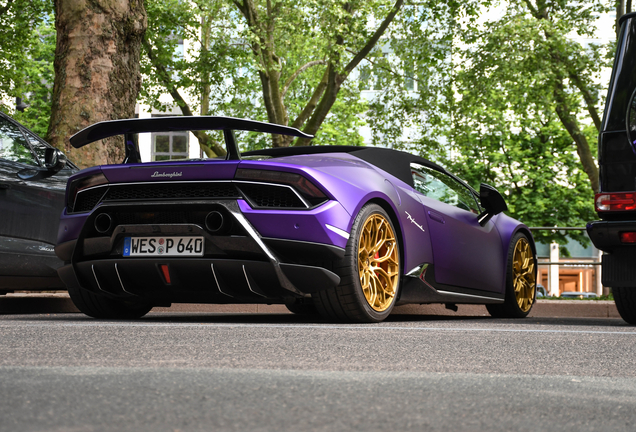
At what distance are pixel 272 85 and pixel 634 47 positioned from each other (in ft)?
51.0

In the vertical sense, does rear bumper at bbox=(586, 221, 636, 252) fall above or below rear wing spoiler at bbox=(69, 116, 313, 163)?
below

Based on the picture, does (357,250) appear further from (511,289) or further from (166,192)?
(511,289)

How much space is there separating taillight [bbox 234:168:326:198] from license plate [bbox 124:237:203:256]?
1.73 feet

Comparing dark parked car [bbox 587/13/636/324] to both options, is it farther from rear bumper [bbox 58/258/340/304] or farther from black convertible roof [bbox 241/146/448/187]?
rear bumper [bbox 58/258/340/304]

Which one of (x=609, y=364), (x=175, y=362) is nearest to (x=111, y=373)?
(x=175, y=362)

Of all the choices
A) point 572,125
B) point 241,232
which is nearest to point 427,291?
point 241,232

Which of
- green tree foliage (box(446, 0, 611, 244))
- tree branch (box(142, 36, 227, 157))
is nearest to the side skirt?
green tree foliage (box(446, 0, 611, 244))

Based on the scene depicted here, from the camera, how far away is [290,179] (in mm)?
5398

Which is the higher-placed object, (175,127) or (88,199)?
(175,127)

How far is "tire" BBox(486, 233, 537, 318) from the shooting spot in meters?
7.80

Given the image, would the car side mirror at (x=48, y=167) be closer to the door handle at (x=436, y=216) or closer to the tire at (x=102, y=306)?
the tire at (x=102, y=306)

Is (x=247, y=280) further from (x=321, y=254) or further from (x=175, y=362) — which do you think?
(x=175, y=362)

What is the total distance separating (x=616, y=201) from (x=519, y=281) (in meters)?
2.20

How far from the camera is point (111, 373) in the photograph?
10.4ft
